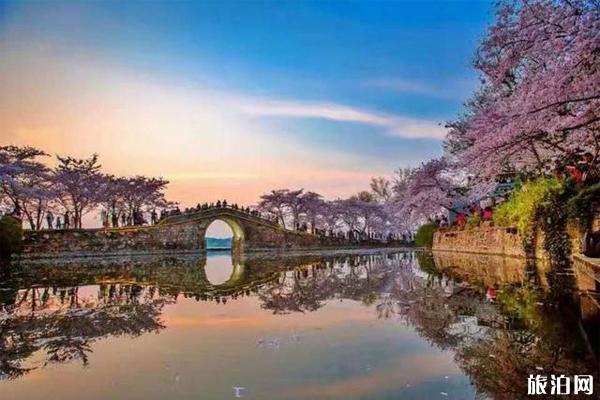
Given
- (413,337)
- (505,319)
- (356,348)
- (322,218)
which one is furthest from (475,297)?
(322,218)

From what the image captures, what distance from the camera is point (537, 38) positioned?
10023 mm

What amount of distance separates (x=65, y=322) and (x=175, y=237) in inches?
1442

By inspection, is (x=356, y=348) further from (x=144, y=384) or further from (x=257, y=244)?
(x=257, y=244)

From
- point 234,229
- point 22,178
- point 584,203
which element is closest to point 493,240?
point 584,203

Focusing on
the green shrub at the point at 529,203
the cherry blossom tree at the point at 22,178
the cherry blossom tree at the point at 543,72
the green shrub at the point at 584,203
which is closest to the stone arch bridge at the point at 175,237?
the cherry blossom tree at the point at 22,178

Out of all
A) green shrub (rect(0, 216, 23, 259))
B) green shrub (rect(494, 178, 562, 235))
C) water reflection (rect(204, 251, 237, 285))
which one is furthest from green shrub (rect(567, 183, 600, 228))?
green shrub (rect(0, 216, 23, 259))

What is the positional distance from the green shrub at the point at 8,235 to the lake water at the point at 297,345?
1829 cm

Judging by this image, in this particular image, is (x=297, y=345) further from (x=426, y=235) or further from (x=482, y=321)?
(x=426, y=235)

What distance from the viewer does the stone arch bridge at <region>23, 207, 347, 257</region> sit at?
3309 centimetres

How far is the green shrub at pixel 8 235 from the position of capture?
983 inches

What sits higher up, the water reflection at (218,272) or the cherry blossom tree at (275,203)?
the cherry blossom tree at (275,203)

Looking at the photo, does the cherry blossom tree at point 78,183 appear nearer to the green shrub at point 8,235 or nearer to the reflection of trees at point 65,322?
the green shrub at point 8,235

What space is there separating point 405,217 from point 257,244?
51.7ft

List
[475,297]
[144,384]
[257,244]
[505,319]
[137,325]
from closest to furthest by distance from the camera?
[144,384]
[505,319]
[137,325]
[475,297]
[257,244]
